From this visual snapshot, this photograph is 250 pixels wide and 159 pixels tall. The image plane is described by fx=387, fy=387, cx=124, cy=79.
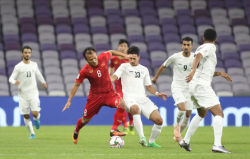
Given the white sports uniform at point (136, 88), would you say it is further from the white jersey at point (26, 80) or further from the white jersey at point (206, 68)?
the white jersey at point (26, 80)

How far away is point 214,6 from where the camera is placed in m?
17.7

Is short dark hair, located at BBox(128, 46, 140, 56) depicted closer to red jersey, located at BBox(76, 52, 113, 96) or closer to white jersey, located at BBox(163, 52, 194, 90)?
red jersey, located at BBox(76, 52, 113, 96)

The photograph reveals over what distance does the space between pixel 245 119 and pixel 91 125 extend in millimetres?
4939

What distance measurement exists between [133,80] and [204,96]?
70.4 inches

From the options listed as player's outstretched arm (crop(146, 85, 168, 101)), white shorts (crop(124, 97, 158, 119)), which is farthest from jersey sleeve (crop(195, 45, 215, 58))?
white shorts (crop(124, 97, 158, 119))

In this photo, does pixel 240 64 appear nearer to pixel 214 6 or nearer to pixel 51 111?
pixel 214 6

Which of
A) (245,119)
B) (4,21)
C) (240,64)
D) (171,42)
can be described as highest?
(4,21)

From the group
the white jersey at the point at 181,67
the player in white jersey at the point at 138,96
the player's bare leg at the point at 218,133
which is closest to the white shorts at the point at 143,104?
the player in white jersey at the point at 138,96

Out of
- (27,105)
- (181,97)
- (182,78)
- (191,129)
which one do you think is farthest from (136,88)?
(27,105)

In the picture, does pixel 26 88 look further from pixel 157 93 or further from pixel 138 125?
pixel 157 93

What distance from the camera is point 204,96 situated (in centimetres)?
557

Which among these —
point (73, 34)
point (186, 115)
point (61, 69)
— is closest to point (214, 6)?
point (73, 34)

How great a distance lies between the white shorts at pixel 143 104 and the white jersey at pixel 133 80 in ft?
0.40

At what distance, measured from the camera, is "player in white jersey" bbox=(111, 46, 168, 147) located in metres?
6.50
